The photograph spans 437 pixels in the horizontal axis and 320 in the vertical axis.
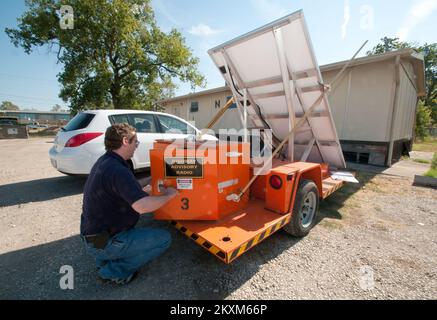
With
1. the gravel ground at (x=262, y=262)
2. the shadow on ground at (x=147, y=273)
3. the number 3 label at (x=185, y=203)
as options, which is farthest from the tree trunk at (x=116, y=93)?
the number 3 label at (x=185, y=203)

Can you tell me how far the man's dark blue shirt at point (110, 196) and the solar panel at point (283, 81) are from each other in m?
2.31

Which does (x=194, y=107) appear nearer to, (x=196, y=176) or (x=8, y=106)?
(x=196, y=176)

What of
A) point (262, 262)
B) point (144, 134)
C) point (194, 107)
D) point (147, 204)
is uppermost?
point (194, 107)

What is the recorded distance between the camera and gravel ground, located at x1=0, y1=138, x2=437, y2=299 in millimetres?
1969

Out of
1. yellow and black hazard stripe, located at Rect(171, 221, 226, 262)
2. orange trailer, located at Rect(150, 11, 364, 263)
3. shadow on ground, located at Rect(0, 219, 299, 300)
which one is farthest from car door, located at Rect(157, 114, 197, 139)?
yellow and black hazard stripe, located at Rect(171, 221, 226, 262)

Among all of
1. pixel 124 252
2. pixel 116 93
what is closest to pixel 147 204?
pixel 124 252

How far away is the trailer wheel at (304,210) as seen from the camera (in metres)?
2.68

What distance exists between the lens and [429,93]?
27.3m

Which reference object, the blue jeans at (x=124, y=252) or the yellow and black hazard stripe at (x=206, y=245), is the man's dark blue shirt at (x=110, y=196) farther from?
the yellow and black hazard stripe at (x=206, y=245)

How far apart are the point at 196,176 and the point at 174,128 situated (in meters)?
3.40

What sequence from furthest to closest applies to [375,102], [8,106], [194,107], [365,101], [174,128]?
1. [8,106]
2. [194,107]
3. [365,101]
4. [375,102]
5. [174,128]

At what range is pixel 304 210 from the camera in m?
3.04

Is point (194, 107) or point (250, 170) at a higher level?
point (194, 107)
